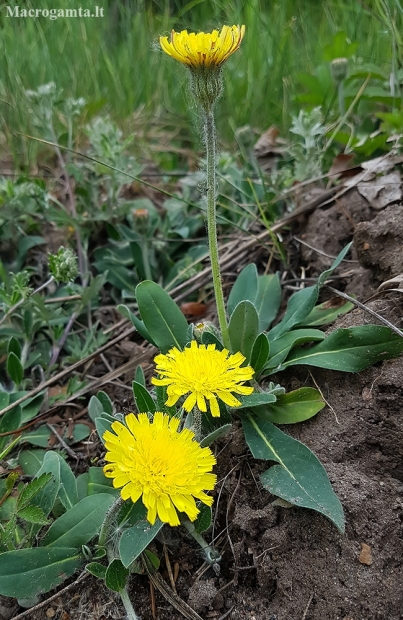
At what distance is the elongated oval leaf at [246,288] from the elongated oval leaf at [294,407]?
0.46m

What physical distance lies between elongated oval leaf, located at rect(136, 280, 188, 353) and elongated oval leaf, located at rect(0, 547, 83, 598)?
690 mm

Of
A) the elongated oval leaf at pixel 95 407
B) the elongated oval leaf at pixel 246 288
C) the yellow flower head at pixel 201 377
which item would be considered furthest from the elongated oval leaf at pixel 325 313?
the elongated oval leaf at pixel 95 407

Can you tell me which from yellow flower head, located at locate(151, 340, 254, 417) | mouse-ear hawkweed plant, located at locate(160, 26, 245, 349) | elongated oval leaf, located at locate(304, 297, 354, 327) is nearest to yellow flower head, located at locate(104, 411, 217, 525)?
yellow flower head, located at locate(151, 340, 254, 417)

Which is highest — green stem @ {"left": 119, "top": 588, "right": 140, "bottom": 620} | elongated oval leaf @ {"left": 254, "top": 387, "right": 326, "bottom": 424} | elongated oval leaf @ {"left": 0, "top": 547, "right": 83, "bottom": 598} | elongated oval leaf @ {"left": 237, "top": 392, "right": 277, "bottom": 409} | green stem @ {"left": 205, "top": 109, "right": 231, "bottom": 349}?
green stem @ {"left": 205, "top": 109, "right": 231, "bottom": 349}

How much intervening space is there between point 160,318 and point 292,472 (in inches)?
26.2

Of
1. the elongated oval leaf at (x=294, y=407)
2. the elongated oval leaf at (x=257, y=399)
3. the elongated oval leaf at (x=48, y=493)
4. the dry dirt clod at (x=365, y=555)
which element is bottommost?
the dry dirt clod at (x=365, y=555)

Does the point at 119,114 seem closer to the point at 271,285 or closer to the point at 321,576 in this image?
the point at 271,285

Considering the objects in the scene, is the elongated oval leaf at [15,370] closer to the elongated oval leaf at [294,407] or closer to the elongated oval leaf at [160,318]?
the elongated oval leaf at [160,318]

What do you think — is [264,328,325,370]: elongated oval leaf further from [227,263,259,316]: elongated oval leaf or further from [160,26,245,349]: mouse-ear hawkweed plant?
[160,26,245,349]: mouse-ear hawkweed plant

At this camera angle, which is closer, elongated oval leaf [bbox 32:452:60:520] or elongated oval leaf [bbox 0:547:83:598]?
elongated oval leaf [bbox 0:547:83:598]

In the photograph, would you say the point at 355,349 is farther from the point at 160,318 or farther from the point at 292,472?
the point at 160,318

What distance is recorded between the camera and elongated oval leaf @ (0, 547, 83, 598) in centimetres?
130

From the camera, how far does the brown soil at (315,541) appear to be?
130 centimetres

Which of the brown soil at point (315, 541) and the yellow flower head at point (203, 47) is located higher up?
the yellow flower head at point (203, 47)
